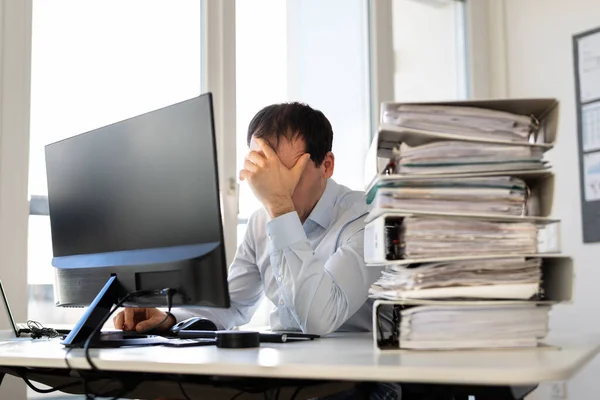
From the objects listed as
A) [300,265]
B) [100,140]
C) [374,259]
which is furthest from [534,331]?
[100,140]

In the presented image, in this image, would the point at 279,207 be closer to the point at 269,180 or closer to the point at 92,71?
the point at 269,180

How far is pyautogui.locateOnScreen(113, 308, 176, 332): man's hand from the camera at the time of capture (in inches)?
62.4

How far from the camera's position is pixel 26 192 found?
2164mm

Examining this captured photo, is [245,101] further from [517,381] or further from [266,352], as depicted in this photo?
[517,381]

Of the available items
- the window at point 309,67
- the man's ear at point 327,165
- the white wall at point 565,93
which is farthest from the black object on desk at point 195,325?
the white wall at point 565,93

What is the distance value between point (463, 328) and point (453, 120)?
33 centimetres

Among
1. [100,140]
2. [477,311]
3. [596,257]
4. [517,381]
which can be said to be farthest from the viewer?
[596,257]

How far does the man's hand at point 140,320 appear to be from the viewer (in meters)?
1.58

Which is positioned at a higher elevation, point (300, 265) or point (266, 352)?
point (300, 265)

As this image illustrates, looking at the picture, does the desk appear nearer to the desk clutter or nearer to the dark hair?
the desk clutter

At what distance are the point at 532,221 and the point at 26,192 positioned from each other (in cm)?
160

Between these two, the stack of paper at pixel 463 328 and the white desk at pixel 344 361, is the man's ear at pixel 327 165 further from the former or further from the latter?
the stack of paper at pixel 463 328

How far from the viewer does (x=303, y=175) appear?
5.86ft

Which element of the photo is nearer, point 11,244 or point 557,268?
point 557,268
